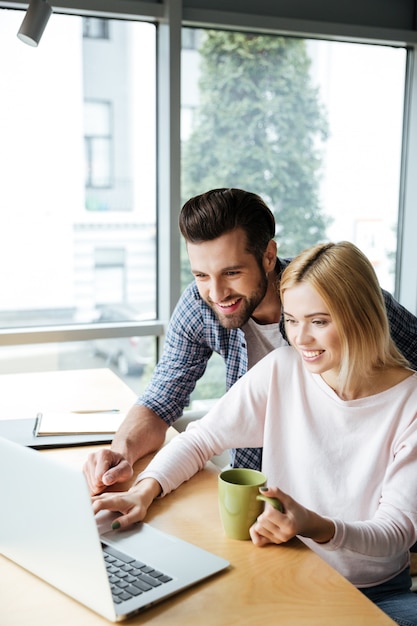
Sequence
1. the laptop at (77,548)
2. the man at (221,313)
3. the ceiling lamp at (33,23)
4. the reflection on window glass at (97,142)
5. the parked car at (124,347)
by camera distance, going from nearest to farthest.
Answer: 1. the laptop at (77,548)
2. the man at (221,313)
3. the ceiling lamp at (33,23)
4. the reflection on window glass at (97,142)
5. the parked car at (124,347)

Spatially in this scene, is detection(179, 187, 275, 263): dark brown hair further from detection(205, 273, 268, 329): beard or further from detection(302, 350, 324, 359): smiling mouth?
detection(302, 350, 324, 359): smiling mouth

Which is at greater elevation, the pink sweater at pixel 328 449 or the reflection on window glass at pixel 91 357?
the pink sweater at pixel 328 449

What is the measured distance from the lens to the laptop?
87 cm

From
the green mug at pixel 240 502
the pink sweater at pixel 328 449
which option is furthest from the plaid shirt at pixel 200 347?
the green mug at pixel 240 502

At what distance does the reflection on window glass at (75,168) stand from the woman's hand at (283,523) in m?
2.15

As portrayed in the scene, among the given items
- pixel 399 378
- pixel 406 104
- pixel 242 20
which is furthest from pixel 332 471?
pixel 406 104

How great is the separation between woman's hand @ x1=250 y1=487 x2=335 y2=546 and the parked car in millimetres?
2137

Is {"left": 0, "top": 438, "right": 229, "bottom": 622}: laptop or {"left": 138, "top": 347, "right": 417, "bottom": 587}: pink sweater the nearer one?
{"left": 0, "top": 438, "right": 229, "bottom": 622}: laptop

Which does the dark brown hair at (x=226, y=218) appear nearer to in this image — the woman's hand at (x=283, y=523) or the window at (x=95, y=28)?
the woman's hand at (x=283, y=523)

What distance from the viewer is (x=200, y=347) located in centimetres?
190

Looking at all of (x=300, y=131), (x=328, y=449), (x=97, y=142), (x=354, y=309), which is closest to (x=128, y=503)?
(x=328, y=449)

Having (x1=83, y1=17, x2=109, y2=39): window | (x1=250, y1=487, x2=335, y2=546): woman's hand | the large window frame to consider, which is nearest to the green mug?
(x1=250, y1=487, x2=335, y2=546): woman's hand

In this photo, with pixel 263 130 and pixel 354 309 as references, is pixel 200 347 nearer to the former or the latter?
pixel 354 309

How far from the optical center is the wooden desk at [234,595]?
0.89m
